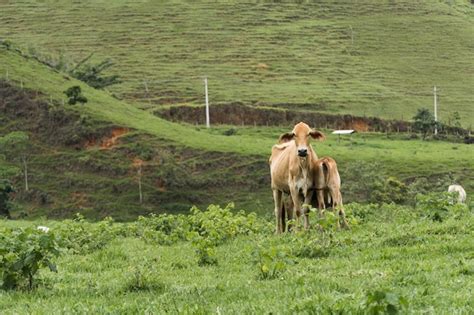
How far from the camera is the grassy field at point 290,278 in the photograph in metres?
8.00

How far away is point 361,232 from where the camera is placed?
53.4 feet

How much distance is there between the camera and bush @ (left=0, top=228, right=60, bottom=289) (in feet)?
33.7

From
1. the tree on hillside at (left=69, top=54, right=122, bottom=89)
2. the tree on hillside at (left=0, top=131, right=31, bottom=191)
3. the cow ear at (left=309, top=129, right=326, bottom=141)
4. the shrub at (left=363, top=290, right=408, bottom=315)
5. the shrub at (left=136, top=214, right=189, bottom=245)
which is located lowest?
the tree on hillside at (left=0, top=131, right=31, bottom=191)

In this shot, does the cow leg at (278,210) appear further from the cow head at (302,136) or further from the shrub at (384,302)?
the shrub at (384,302)

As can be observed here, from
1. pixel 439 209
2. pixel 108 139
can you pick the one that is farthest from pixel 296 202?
pixel 108 139

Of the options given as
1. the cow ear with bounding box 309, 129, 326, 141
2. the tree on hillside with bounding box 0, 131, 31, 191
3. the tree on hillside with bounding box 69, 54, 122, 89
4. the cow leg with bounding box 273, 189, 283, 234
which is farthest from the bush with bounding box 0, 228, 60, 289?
the tree on hillside with bounding box 69, 54, 122, 89

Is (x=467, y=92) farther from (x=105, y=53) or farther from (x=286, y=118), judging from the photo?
(x=105, y=53)

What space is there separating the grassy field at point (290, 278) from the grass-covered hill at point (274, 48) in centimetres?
6982

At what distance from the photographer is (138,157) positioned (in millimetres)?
59125

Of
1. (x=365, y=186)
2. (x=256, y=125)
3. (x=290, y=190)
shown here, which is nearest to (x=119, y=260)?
(x=290, y=190)

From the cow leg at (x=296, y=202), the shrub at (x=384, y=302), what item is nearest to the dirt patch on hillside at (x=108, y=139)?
the cow leg at (x=296, y=202)

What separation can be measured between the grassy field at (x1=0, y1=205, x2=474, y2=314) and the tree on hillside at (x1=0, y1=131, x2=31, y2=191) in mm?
41402

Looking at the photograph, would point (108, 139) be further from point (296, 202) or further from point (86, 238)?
point (296, 202)

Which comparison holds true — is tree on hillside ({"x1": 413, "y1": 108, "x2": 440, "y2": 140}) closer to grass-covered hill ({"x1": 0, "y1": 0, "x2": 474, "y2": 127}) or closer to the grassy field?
grass-covered hill ({"x1": 0, "y1": 0, "x2": 474, "y2": 127})
